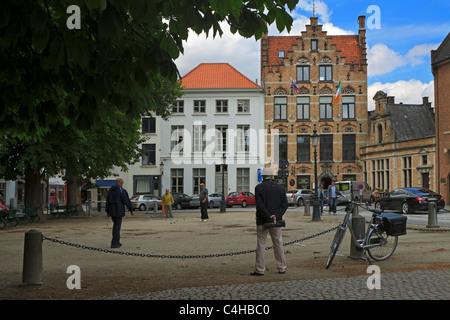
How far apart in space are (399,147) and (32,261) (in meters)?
43.0

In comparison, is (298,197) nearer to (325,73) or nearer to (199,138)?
(199,138)

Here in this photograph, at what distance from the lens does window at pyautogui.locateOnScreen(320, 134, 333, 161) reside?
51.4m

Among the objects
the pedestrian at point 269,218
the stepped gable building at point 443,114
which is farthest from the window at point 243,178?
the pedestrian at point 269,218

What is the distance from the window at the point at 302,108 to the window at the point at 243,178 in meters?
7.73

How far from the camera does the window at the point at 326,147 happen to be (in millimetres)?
51375

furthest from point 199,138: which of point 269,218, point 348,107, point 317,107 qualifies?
point 269,218

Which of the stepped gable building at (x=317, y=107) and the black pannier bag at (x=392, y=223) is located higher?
the stepped gable building at (x=317, y=107)

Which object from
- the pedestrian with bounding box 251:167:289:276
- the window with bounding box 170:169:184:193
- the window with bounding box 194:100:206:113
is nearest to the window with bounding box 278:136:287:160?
the window with bounding box 194:100:206:113

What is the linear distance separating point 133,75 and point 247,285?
11.6 feet

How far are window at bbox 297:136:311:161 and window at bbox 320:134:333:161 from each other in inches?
52.8

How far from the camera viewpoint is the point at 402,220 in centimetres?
989

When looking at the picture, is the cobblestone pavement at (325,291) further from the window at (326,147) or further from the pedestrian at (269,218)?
the window at (326,147)

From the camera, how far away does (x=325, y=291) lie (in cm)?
678

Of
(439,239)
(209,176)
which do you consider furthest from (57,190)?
(439,239)
